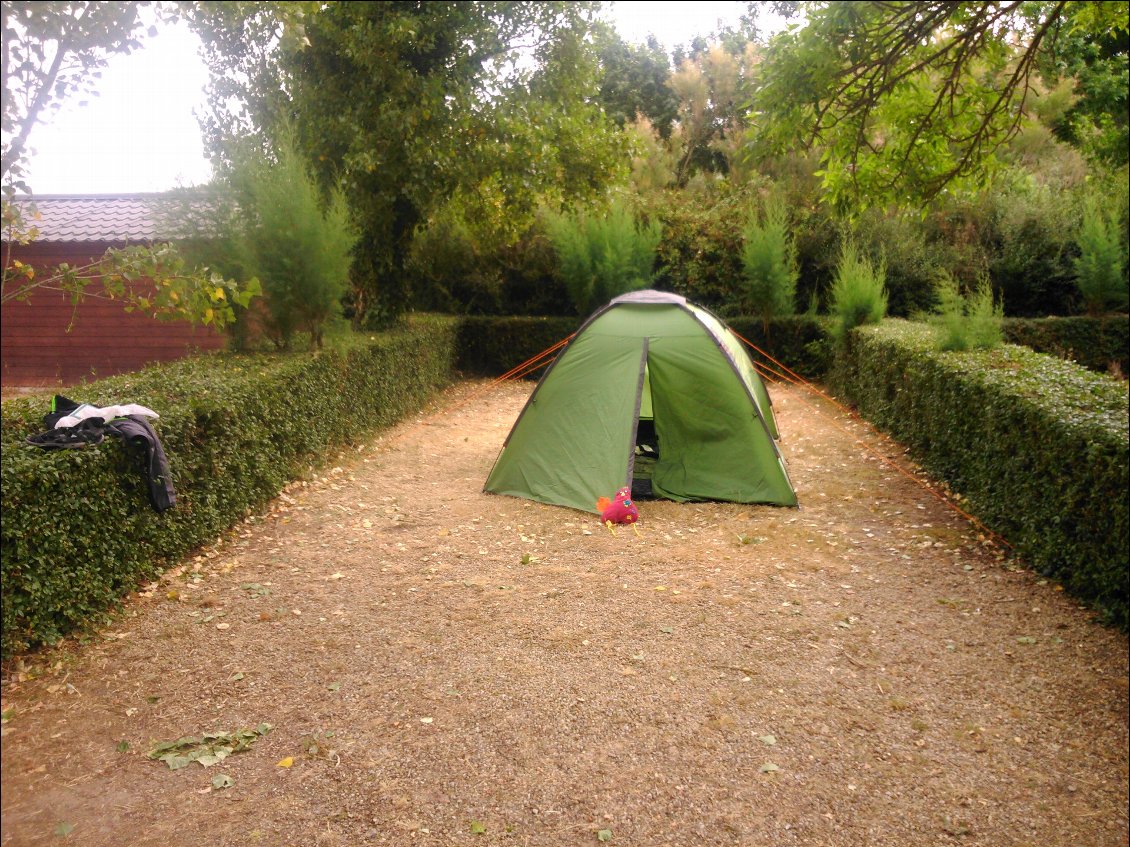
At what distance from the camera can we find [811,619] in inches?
181

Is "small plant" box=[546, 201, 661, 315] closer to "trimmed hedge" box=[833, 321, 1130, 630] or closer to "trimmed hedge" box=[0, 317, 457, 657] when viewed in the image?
"trimmed hedge" box=[0, 317, 457, 657]

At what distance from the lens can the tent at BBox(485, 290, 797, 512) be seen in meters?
6.70

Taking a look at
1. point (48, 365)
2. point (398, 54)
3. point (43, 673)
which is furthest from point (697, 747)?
point (48, 365)

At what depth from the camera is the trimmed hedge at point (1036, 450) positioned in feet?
14.4

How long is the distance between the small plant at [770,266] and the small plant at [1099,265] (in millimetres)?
4311

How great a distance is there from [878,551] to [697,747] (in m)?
2.88

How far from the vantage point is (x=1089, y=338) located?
13.1 meters

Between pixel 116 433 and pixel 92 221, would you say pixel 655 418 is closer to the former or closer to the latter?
pixel 116 433

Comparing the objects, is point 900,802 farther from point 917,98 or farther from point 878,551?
point 917,98

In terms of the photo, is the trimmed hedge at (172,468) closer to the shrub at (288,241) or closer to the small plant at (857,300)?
the shrub at (288,241)

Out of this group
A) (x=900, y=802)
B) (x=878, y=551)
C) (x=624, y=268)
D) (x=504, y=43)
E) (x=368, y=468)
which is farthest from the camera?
(x=624, y=268)

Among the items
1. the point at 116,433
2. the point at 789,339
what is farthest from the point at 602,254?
the point at 116,433

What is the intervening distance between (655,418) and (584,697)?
12.4 ft

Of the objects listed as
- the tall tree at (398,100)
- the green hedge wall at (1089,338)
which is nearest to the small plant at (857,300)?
the green hedge wall at (1089,338)
